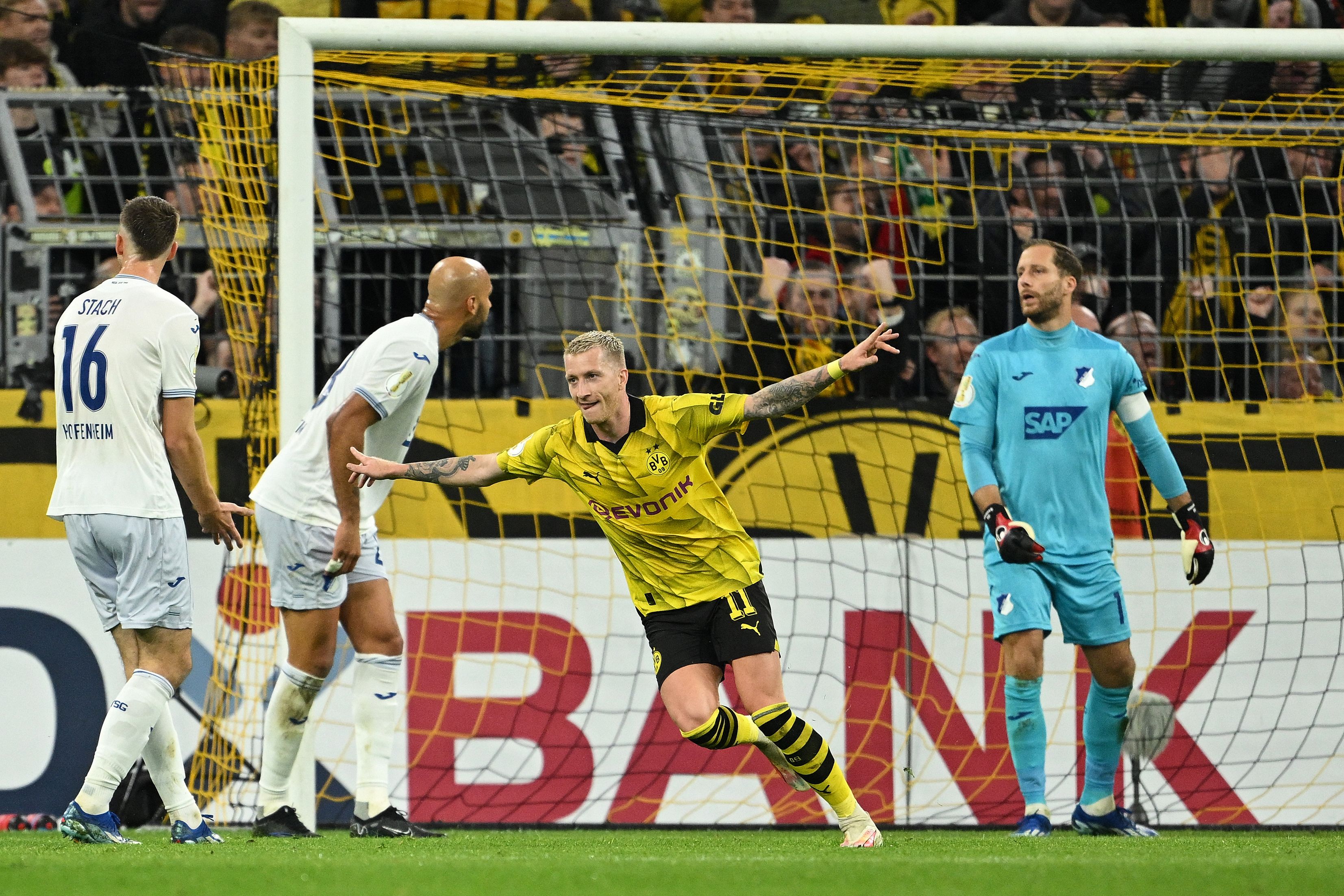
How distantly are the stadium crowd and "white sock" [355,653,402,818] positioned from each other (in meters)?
2.24

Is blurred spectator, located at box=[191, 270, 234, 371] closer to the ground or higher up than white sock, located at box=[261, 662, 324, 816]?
higher up

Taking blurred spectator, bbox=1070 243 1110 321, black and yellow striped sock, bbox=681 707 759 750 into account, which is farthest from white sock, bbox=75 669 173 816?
blurred spectator, bbox=1070 243 1110 321

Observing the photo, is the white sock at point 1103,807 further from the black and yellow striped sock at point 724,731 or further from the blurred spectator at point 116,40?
the blurred spectator at point 116,40

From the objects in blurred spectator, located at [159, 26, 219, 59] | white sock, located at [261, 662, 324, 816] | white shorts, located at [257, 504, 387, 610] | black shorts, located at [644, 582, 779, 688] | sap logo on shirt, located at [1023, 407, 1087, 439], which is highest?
blurred spectator, located at [159, 26, 219, 59]

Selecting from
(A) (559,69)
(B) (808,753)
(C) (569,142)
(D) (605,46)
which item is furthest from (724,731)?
(C) (569,142)

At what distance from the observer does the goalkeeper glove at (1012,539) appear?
4.75 metres

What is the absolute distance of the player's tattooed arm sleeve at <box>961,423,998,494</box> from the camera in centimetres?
502

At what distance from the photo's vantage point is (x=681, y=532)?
454 centimetres

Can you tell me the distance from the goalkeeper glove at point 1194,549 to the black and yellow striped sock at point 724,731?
5.58 feet

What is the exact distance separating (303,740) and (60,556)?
5.68 ft

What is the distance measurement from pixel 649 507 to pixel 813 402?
1948mm

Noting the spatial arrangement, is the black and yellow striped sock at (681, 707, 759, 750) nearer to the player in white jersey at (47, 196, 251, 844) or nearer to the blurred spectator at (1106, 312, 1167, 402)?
the player in white jersey at (47, 196, 251, 844)

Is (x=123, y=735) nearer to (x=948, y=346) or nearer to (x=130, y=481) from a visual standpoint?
(x=130, y=481)

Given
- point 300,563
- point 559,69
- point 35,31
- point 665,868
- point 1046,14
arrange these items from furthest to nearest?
point 1046,14 → point 35,31 → point 559,69 → point 300,563 → point 665,868
